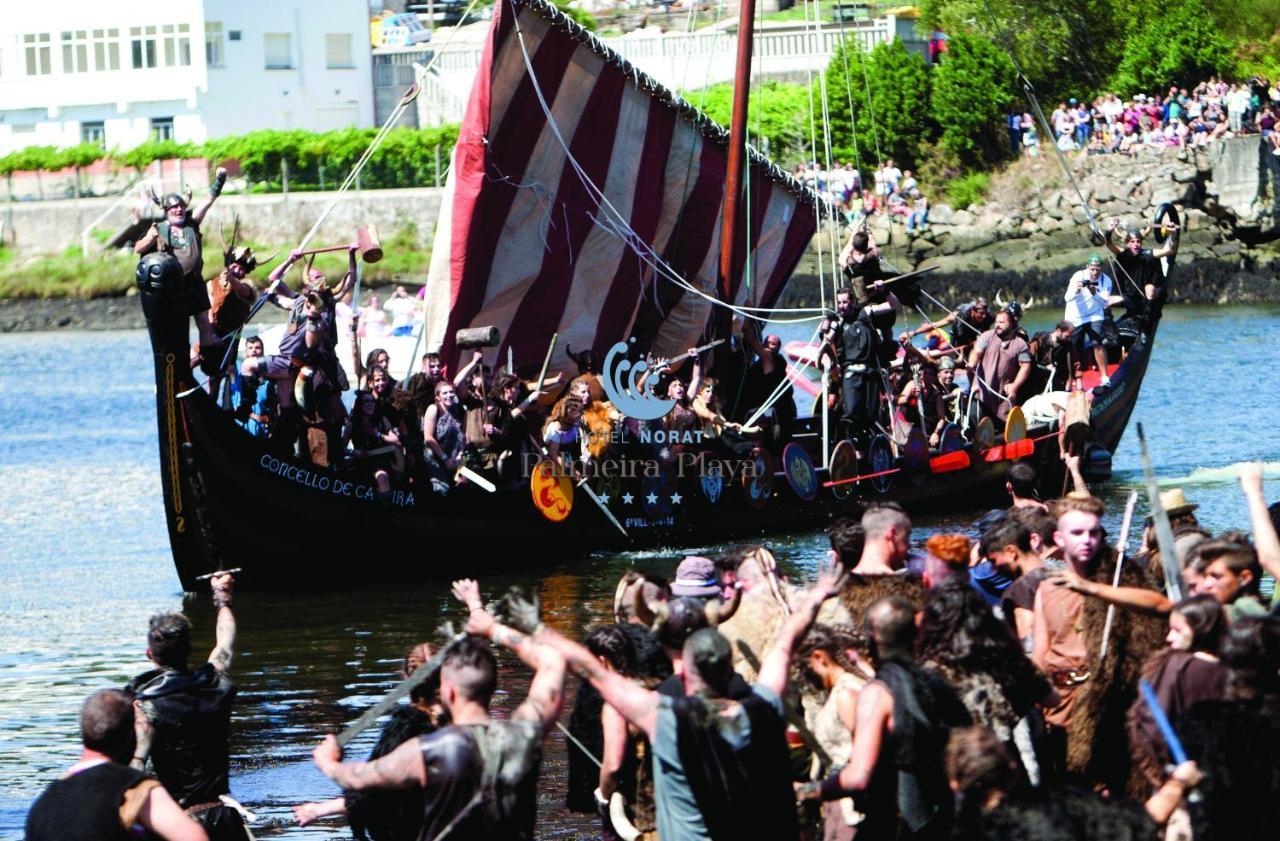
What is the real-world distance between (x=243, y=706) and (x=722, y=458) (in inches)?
270

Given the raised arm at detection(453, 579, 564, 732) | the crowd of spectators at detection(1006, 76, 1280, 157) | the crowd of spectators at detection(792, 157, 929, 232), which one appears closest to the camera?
the raised arm at detection(453, 579, 564, 732)

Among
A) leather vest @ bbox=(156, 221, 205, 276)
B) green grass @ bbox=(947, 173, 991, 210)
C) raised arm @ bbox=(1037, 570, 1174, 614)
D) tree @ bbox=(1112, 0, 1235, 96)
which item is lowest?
green grass @ bbox=(947, 173, 991, 210)

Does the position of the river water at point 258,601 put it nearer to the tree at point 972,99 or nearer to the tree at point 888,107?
the tree at point 972,99

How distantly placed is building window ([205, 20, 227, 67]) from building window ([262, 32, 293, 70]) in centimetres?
144

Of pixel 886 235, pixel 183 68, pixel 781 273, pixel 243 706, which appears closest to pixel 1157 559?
pixel 243 706

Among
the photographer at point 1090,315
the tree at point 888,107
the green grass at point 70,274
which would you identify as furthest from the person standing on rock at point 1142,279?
the green grass at point 70,274

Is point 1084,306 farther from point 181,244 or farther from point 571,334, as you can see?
point 181,244

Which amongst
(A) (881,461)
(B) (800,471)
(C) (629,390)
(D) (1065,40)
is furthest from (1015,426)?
(D) (1065,40)

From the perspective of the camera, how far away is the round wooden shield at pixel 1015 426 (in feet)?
73.3

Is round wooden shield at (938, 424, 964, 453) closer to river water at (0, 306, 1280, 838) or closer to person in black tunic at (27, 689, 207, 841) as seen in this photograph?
river water at (0, 306, 1280, 838)

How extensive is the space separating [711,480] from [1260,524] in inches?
461

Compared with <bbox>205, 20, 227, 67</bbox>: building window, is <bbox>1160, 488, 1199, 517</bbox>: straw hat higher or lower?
lower

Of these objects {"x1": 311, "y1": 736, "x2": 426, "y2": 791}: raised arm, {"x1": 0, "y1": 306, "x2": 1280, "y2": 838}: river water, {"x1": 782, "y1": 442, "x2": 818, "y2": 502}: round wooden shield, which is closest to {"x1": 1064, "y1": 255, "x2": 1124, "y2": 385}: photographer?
{"x1": 0, "y1": 306, "x2": 1280, "y2": 838}: river water

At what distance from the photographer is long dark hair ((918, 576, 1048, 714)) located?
734 centimetres
